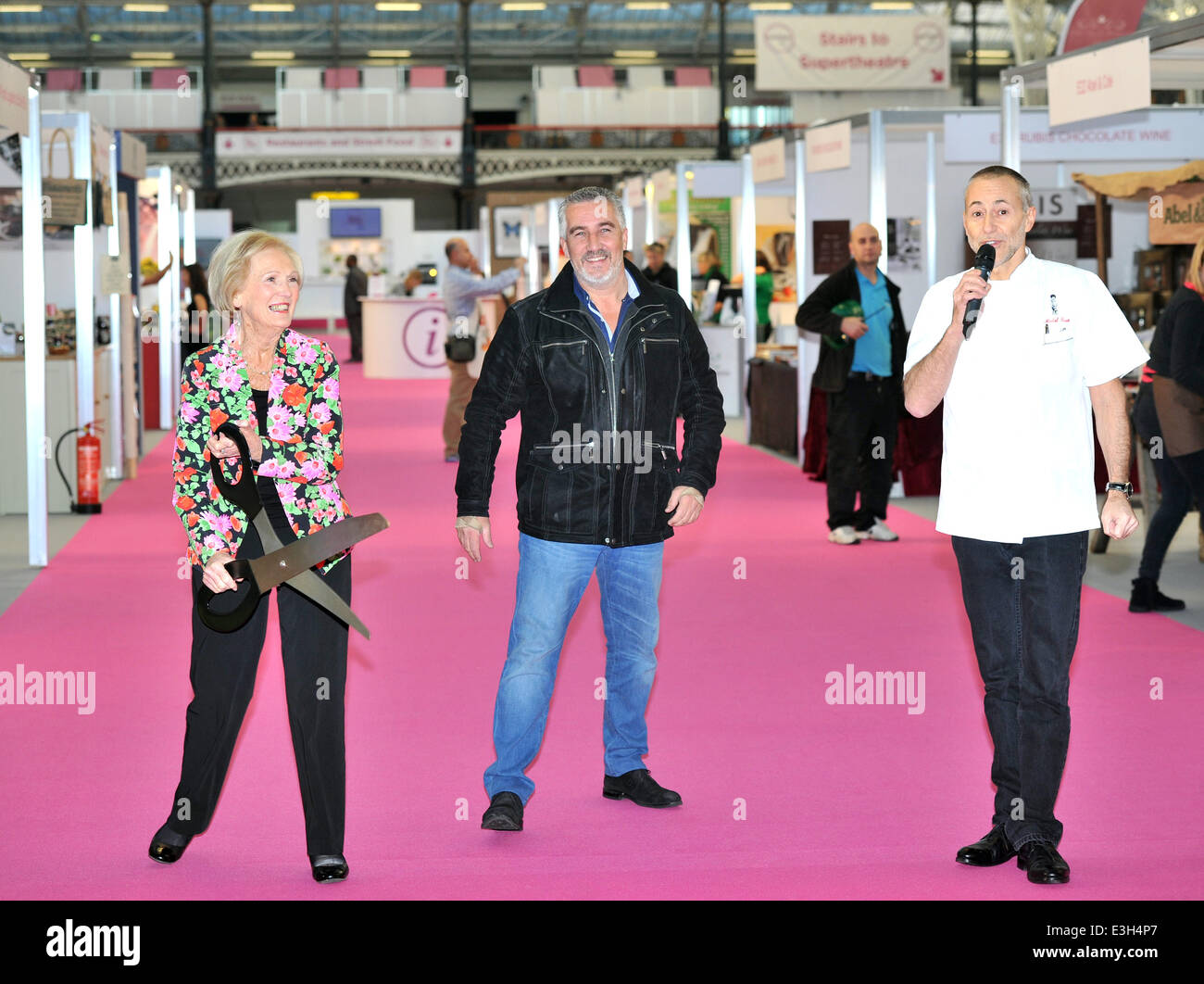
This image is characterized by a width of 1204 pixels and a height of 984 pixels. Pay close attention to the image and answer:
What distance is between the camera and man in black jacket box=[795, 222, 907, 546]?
26.5ft

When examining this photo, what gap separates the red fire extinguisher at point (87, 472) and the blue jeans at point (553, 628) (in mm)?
6175

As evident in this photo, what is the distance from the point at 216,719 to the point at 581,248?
1254mm

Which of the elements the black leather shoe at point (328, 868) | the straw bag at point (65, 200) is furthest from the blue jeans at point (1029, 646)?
the straw bag at point (65, 200)

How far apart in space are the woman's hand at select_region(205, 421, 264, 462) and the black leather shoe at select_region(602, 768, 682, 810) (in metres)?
1.34

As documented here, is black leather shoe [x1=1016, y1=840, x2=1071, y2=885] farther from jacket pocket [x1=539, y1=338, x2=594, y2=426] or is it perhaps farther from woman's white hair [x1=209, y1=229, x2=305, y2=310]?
woman's white hair [x1=209, y1=229, x2=305, y2=310]

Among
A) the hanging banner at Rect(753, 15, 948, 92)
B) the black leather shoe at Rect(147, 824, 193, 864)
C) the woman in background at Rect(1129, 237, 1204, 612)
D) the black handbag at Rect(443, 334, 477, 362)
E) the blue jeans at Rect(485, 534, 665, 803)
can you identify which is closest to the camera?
the black leather shoe at Rect(147, 824, 193, 864)

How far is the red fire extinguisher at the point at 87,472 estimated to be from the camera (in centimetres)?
951

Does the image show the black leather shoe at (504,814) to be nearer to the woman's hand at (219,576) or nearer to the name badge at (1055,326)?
the woman's hand at (219,576)

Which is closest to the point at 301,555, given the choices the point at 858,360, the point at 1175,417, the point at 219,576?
the point at 219,576

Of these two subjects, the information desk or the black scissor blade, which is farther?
the information desk

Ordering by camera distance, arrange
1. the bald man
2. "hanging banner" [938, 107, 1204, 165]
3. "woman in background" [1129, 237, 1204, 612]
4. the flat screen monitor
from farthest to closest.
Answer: the flat screen monitor < the bald man < "hanging banner" [938, 107, 1204, 165] < "woman in background" [1129, 237, 1204, 612]

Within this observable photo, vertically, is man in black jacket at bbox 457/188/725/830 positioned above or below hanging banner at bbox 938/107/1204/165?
below

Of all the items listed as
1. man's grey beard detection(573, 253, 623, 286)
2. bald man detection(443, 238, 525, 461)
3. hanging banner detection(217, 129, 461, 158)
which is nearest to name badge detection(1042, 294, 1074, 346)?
man's grey beard detection(573, 253, 623, 286)

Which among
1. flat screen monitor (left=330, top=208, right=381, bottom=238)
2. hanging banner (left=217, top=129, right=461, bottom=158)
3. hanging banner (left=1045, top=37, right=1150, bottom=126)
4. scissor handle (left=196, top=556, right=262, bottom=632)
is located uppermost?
hanging banner (left=217, top=129, right=461, bottom=158)
